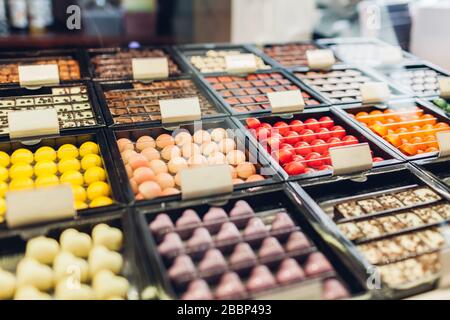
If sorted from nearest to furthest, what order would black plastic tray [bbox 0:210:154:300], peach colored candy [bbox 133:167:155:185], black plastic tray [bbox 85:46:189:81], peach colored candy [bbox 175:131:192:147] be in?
black plastic tray [bbox 0:210:154:300]
peach colored candy [bbox 133:167:155:185]
peach colored candy [bbox 175:131:192:147]
black plastic tray [bbox 85:46:189:81]

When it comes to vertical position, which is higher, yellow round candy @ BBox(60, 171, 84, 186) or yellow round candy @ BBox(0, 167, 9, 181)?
yellow round candy @ BBox(0, 167, 9, 181)

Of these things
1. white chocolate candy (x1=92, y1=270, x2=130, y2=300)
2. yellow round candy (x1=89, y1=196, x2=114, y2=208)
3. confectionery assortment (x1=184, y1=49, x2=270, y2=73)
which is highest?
confectionery assortment (x1=184, y1=49, x2=270, y2=73)

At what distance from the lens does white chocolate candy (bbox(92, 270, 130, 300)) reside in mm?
1491

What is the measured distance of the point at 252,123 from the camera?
93.8 inches

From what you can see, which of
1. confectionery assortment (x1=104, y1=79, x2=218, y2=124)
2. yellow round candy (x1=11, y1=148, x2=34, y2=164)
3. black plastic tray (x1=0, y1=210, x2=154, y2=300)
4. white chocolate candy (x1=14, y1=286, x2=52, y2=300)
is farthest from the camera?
confectionery assortment (x1=104, y1=79, x2=218, y2=124)

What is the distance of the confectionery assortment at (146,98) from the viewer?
7.73 feet

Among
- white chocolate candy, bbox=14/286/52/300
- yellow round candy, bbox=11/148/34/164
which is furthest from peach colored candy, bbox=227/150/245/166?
white chocolate candy, bbox=14/286/52/300

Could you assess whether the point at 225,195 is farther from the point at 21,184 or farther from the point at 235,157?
the point at 21,184

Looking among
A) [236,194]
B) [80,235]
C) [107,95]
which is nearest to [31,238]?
[80,235]

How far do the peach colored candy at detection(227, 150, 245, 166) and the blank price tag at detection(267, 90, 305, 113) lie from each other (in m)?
0.41

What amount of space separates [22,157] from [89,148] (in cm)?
28

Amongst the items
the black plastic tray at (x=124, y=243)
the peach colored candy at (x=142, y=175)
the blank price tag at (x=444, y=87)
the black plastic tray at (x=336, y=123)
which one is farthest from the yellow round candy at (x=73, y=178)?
the blank price tag at (x=444, y=87)

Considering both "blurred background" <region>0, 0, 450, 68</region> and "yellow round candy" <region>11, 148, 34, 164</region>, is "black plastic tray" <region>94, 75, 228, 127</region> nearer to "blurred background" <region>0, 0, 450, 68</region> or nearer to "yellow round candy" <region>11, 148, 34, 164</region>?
"yellow round candy" <region>11, 148, 34, 164</region>
